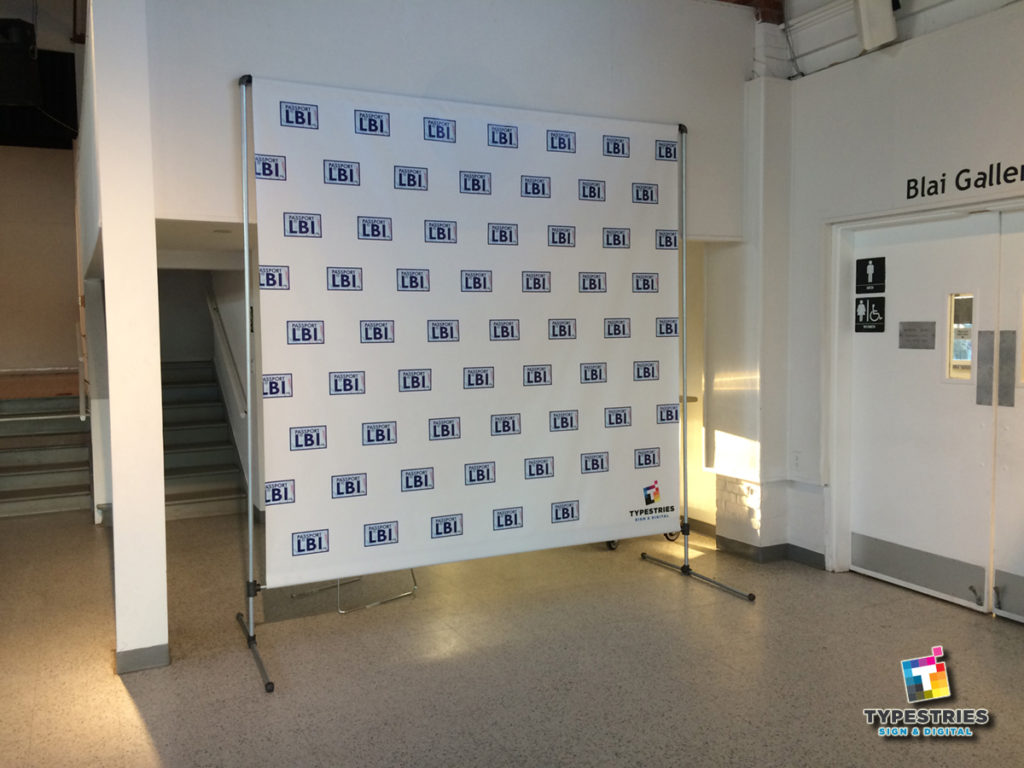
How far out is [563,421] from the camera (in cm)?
441

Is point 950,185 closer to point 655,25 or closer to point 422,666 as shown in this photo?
point 655,25

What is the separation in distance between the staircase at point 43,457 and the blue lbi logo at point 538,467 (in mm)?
4781

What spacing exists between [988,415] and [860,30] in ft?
7.43

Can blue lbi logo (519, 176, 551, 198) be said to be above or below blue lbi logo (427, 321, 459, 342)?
above

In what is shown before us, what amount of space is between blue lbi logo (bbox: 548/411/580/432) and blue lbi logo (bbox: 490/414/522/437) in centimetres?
19

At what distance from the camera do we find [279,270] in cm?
369

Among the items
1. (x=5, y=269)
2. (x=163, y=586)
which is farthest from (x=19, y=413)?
(x=163, y=586)

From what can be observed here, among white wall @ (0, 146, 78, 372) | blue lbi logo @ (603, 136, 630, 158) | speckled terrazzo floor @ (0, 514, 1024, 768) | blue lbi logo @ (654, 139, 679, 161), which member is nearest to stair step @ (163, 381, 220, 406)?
white wall @ (0, 146, 78, 372)

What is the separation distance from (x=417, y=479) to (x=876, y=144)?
3.24 m

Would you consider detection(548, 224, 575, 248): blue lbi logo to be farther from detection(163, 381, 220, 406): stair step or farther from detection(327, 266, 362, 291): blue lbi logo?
detection(163, 381, 220, 406): stair step

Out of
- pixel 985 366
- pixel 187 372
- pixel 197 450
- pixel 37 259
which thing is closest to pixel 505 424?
pixel 985 366

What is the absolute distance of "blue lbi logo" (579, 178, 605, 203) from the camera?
14.4ft

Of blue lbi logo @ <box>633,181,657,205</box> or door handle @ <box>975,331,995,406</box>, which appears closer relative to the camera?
door handle @ <box>975,331,995,406</box>

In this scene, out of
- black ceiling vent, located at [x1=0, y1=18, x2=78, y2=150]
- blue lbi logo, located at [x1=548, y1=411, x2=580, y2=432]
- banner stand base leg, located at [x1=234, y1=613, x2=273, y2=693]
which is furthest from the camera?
black ceiling vent, located at [x1=0, y1=18, x2=78, y2=150]
